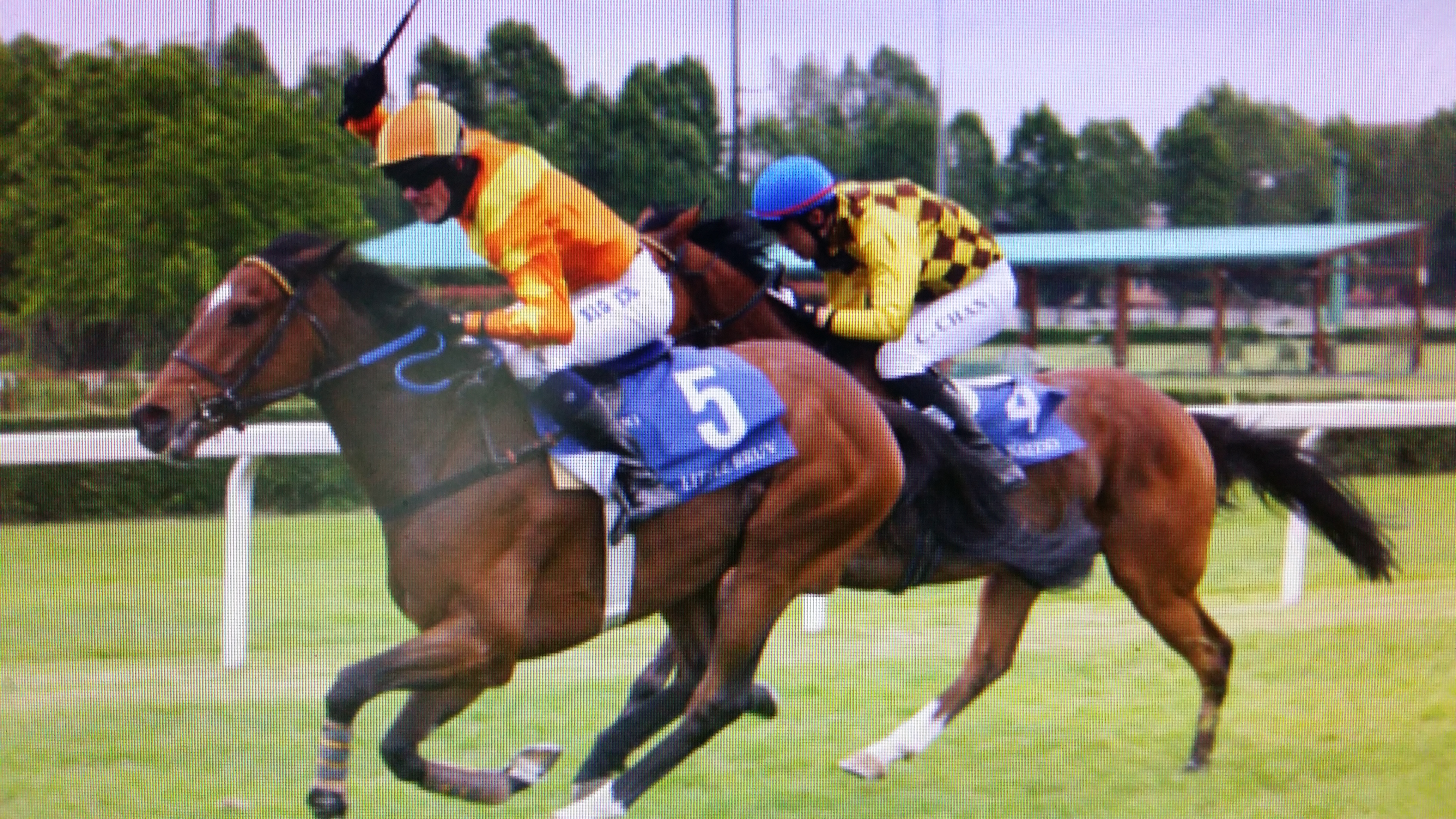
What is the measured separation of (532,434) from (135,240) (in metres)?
6.30

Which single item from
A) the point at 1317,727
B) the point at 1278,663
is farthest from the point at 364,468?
the point at 1278,663

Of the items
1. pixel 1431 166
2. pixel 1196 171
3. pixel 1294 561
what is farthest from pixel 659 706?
pixel 1196 171

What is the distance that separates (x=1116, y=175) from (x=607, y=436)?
11085 mm

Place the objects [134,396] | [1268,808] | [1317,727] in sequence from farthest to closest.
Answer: [134,396] < [1317,727] < [1268,808]

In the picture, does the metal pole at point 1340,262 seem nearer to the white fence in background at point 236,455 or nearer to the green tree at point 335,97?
the green tree at point 335,97

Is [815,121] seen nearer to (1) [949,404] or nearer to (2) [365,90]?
(1) [949,404]

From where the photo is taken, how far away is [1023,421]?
3512 millimetres

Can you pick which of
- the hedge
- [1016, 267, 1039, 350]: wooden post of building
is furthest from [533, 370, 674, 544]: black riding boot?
[1016, 267, 1039, 350]: wooden post of building

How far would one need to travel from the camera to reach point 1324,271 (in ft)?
40.1

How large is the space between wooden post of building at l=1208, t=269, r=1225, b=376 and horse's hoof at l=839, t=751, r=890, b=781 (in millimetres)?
9737

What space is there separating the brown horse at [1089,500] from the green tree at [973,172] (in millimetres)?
7195

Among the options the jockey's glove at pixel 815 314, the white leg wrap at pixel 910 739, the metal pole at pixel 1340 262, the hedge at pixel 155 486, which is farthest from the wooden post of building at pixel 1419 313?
the jockey's glove at pixel 815 314

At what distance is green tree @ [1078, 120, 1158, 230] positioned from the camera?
40.4ft

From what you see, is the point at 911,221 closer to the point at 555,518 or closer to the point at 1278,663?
the point at 555,518
